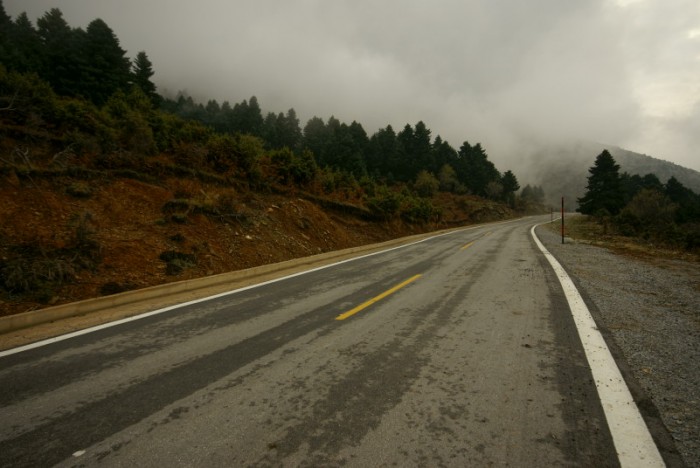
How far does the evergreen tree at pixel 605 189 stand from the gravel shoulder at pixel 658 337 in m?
A: 53.5

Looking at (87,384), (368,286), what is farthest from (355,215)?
(87,384)

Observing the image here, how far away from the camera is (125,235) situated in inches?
360

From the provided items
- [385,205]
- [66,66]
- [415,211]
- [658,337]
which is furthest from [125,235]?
[66,66]

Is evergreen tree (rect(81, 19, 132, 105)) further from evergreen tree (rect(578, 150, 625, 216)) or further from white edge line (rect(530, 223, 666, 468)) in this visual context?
evergreen tree (rect(578, 150, 625, 216))

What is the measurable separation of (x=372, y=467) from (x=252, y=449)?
3.09 ft

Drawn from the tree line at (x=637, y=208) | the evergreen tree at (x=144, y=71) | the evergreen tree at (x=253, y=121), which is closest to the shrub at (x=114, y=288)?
the tree line at (x=637, y=208)

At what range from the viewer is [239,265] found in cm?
1046

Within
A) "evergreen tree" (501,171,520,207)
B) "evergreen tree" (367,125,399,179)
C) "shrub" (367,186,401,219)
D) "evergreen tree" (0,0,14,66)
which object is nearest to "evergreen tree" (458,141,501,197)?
"evergreen tree" (501,171,520,207)

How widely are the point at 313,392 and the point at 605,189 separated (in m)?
66.7

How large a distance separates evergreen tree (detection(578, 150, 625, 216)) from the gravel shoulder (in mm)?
53497

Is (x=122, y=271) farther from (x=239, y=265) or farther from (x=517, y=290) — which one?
(x=517, y=290)

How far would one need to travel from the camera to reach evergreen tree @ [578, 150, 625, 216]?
170 ft

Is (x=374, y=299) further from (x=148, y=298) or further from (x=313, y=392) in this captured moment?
(x=148, y=298)

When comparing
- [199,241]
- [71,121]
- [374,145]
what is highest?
[374,145]
